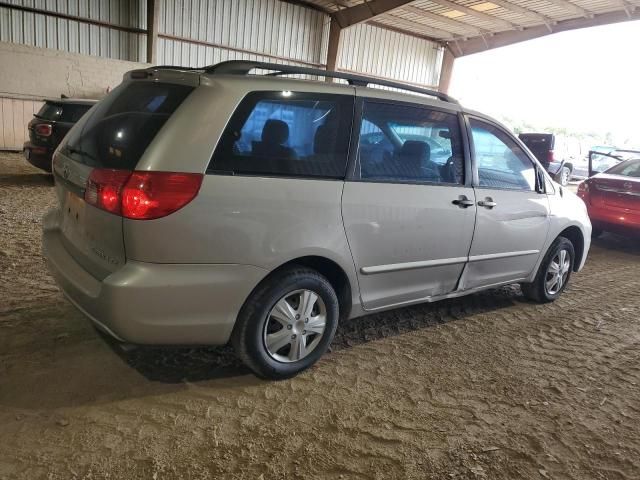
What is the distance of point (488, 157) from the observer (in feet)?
12.7

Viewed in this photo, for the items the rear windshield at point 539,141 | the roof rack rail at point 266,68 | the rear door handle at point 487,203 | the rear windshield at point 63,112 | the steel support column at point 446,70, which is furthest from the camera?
the steel support column at point 446,70

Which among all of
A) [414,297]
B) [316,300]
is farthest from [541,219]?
[316,300]

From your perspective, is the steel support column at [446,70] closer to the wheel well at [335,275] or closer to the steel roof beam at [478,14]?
the steel roof beam at [478,14]

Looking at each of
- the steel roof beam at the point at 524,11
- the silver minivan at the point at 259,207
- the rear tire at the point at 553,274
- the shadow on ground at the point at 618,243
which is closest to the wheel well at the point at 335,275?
the silver minivan at the point at 259,207

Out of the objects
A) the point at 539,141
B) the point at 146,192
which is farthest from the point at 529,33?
the point at 146,192

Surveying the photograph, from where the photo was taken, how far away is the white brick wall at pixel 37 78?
12.4 metres

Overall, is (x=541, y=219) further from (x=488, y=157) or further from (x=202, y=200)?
(x=202, y=200)

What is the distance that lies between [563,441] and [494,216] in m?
1.72

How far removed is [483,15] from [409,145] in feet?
51.7

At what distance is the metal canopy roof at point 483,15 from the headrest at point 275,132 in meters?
13.5

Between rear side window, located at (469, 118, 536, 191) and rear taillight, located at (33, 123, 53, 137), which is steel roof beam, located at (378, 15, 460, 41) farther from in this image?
rear side window, located at (469, 118, 536, 191)

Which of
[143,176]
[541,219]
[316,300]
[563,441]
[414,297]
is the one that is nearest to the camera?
[143,176]

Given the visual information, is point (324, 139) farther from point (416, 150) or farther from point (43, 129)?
point (43, 129)

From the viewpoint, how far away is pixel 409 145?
3377mm
